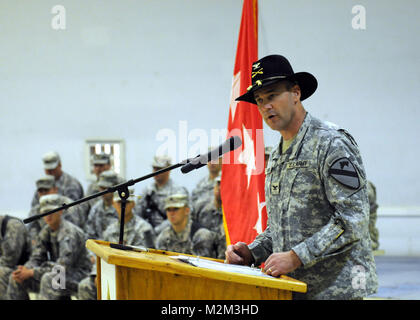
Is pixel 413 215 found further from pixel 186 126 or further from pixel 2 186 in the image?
pixel 2 186

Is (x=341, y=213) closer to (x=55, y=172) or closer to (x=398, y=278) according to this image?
(x=398, y=278)

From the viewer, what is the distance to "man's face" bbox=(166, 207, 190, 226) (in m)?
4.50

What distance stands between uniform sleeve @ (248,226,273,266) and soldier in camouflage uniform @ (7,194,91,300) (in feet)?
8.91

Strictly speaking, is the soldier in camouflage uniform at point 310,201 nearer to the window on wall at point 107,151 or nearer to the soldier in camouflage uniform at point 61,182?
the soldier in camouflage uniform at point 61,182

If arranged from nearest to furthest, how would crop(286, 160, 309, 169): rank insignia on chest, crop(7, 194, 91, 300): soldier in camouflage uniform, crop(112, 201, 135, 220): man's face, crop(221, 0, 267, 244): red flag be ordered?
crop(286, 160, 309, 169): rank insignia on chest
crop(221, 0, 267, 244): red flag
crop(7, 194, 91, 300): soldier in camouflage uniform
crop(112, 201, 135, 220): man's face

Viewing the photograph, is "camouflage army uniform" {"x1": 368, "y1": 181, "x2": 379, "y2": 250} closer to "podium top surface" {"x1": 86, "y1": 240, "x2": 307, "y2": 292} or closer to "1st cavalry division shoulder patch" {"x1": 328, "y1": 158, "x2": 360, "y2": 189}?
"1st cavalry division shoulder patch" {"x1": 328, "y1": 158, "x2": 360, "y2": 189}

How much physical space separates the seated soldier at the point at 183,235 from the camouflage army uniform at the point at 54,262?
2.10 feet

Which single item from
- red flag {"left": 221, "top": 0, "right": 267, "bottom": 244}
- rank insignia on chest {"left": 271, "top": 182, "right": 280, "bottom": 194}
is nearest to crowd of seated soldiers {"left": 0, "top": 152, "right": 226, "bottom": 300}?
red flag {"left": 221, "top": 0, "right": 267, "bottom": 244}

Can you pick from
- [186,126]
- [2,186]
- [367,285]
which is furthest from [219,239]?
[2,186]

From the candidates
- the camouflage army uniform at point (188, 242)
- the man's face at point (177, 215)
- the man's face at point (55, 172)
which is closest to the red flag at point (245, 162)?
the camouflage army uniform at point (188, 242)

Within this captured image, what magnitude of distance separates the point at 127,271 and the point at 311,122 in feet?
2.37

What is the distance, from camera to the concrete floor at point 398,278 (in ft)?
14.3
